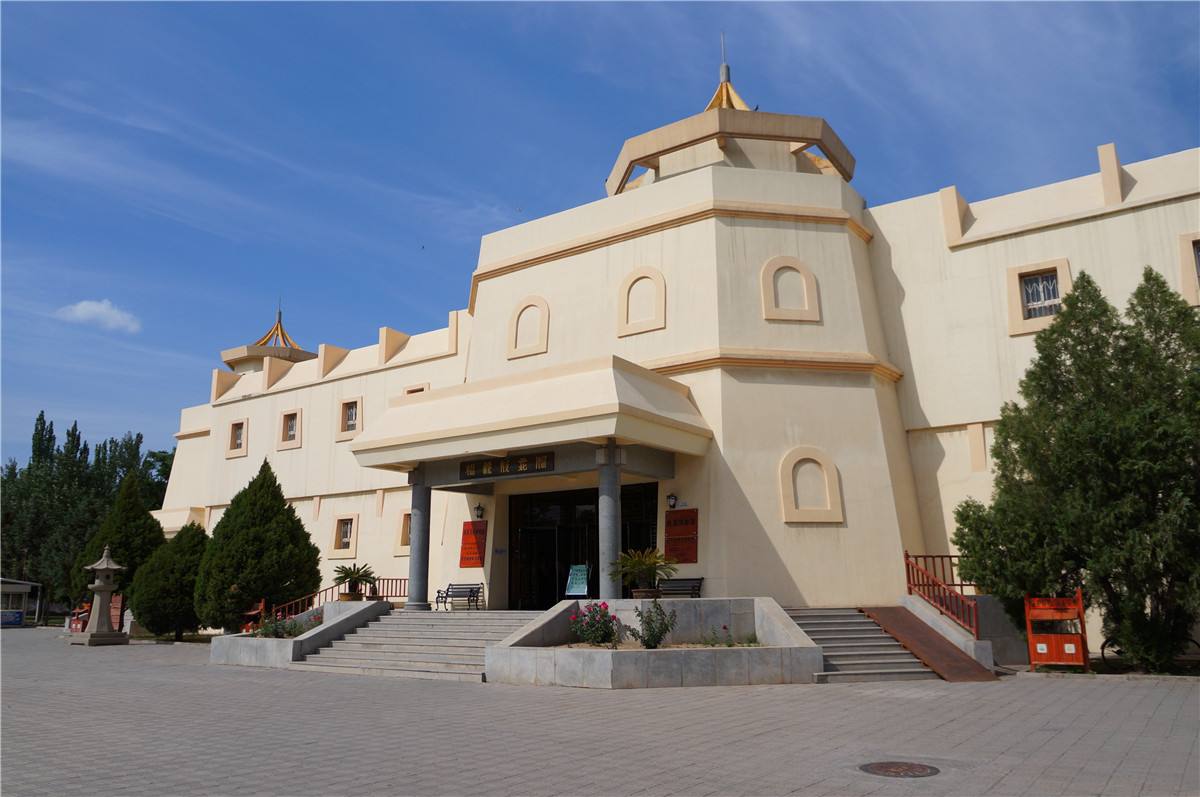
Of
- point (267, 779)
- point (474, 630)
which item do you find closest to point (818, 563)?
point (474, 630)

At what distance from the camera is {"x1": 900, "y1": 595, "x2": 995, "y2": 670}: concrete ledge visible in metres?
13.7

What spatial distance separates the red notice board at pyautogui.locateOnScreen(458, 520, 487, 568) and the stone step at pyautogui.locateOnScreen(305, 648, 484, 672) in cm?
391

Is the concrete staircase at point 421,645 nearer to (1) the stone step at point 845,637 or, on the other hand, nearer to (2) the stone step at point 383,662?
(2) the stone step at point 383,662

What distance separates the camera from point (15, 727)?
860 centimetres

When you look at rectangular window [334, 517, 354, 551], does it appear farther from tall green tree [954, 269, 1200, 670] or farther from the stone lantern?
tall green tree [954, 269, 1200, 670]

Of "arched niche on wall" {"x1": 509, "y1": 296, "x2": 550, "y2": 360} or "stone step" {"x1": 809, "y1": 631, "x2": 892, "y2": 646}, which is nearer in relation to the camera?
"stone step" {"x1": 809, "y1": 631, "x2": 892, "y2": 646}

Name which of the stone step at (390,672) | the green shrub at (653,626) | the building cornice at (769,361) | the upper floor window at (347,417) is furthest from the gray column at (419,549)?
the upper floor window at (347,417)

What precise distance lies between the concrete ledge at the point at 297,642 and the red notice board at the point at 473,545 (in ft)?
7.04

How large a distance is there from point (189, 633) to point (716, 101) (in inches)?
923

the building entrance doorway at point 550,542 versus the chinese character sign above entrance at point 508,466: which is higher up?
the chinese character sign above entrance at point 508,466

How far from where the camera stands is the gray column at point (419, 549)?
57.1 feet

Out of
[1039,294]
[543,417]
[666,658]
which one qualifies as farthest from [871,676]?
[1039,294]

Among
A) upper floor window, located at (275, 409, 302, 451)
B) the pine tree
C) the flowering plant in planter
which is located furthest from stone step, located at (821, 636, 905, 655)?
upper floor window, located at (275, 409, 302, 451)

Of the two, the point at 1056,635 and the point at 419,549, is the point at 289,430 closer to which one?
the point at 419,549
